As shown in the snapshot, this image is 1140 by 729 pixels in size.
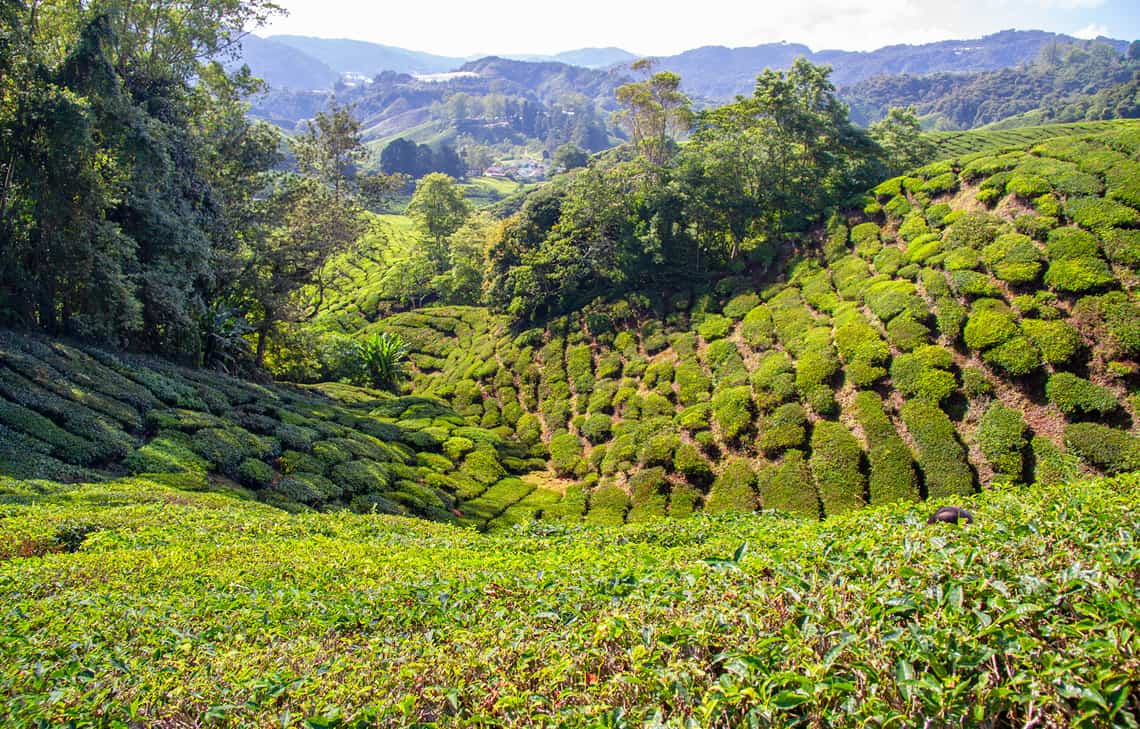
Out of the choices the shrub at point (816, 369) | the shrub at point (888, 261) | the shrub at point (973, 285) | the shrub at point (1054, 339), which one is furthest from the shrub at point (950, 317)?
the shrub at point (888, 261)

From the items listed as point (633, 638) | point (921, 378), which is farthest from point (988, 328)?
point (633, 638)

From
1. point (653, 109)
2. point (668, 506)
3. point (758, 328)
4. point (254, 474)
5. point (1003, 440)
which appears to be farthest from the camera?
point (653, 109)

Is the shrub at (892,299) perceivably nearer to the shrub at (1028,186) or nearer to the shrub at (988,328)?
the shrub at (988,328)

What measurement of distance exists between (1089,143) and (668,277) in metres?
15.2

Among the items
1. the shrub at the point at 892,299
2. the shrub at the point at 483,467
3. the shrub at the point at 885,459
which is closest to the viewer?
the shrub at the point at 885,459

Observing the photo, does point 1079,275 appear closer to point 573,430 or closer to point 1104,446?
point 1104,446

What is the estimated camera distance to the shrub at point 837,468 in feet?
48.6

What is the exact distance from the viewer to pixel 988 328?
15.1 metres

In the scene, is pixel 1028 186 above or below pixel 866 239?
above

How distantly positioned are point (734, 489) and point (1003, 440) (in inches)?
258

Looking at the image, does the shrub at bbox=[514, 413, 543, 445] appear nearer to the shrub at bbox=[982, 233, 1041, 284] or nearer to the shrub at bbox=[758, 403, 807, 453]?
the shrub at bbox=[758, 403, 807, 453]

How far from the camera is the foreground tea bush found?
284 cm

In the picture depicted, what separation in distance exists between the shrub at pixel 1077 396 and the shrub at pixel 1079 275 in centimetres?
269

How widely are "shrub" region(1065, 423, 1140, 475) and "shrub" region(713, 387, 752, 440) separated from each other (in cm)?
762
